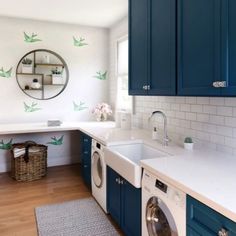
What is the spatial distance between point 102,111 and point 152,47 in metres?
2.11

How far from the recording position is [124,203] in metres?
2.12

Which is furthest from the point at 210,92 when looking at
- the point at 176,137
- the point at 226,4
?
the point at 176,137

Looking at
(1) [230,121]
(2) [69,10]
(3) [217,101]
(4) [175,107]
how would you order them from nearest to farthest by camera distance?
1. (1) [230,121]
2. (3) [217,101]
3. (4) [175,107]
4. (2) [69,10]

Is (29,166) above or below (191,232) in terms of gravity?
below

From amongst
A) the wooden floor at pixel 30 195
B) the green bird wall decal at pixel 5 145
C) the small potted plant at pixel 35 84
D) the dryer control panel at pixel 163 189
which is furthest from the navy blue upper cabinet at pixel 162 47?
the green bird wall decal at pixel 5 145

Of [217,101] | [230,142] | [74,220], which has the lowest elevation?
[74,220]

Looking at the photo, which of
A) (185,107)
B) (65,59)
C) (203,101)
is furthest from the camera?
(65,59)

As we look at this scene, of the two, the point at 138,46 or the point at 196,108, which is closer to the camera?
the point at 196,108

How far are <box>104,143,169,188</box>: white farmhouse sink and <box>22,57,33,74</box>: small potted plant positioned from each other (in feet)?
7.57

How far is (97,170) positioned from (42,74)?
2134mm

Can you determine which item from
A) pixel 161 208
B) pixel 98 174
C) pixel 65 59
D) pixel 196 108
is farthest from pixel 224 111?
pixel 65 59

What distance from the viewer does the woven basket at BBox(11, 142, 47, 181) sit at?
11.8 ft

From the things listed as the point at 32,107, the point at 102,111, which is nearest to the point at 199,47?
the point at 102,111

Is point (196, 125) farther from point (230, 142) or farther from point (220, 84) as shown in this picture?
point (220, 84)
